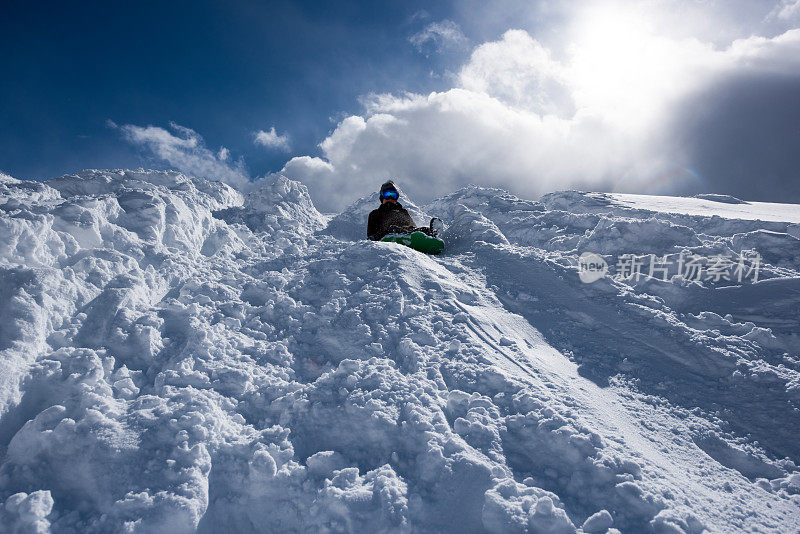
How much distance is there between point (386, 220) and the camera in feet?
44.5

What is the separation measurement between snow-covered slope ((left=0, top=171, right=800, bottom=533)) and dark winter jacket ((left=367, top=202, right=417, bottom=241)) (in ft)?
12.1

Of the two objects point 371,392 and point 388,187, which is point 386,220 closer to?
point 388,187

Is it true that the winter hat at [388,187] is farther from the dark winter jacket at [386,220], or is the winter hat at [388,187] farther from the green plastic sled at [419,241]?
the green plastic sled at [419,241]

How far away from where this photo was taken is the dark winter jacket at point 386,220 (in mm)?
13125

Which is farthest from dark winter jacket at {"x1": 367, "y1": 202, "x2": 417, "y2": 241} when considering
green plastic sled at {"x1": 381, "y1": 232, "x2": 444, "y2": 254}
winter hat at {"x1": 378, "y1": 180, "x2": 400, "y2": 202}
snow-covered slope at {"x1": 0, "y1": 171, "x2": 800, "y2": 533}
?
snow-covered slope at {"x1": 0, "y1": 171, "x2": 800, "y2": 533}

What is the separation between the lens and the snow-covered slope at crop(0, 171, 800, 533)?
146 inches

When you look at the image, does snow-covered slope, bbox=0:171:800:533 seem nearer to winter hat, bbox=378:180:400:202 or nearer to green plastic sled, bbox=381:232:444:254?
green plastic sled, bbox=381:232:444:254

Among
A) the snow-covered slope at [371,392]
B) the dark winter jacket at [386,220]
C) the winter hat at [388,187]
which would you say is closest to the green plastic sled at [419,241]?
the dark winter jacket at [386,220]

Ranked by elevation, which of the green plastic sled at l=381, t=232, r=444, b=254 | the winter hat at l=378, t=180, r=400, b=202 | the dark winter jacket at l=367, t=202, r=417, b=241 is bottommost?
the green plastic sled at l=381, t=232, r=444, b=254

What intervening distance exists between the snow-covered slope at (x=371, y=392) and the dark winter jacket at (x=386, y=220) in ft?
12.1

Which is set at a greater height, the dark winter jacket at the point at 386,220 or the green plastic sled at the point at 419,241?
the dark winter jacket at the point at 386,220

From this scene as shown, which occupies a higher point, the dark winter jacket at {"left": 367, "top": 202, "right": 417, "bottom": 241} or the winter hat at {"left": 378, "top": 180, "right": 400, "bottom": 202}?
the winter hat at {"left": 378, "top": 180, "right": 400, "bottom": 202}

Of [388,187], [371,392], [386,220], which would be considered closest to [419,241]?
[386,220]

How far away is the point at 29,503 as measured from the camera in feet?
11.1
